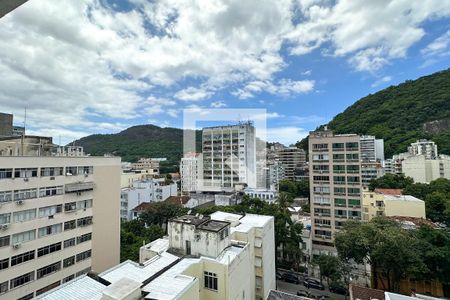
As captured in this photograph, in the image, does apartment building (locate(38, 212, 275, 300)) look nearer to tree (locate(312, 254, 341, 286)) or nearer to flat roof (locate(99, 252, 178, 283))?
flat roof (locate(99, 252, 178, 283))

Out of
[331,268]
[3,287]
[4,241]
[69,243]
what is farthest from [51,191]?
[331,268]

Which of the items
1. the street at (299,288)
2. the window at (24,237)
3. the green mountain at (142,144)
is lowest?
the street at (299,288)

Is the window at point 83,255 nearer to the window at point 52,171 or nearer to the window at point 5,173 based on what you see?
the window at point 52,171

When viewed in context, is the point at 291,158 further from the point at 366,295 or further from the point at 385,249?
the point at 366,295

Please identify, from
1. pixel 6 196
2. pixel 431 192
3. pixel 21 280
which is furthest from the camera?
pixel 431 192

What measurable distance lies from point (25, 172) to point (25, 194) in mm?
1276

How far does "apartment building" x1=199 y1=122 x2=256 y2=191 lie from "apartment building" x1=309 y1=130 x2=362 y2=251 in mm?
24898

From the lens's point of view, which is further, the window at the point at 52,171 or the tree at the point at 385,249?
the tree at the point at 385,249

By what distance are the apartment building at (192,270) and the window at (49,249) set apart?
6.40 meters

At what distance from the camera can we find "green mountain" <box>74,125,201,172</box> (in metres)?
91.4

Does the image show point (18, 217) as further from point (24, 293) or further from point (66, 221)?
point (24, 293)

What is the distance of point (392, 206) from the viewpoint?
29844 millimetres

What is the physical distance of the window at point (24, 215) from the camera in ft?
45.6

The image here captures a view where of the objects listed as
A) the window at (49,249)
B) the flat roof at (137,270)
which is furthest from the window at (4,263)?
the flat roof at (137,270)
